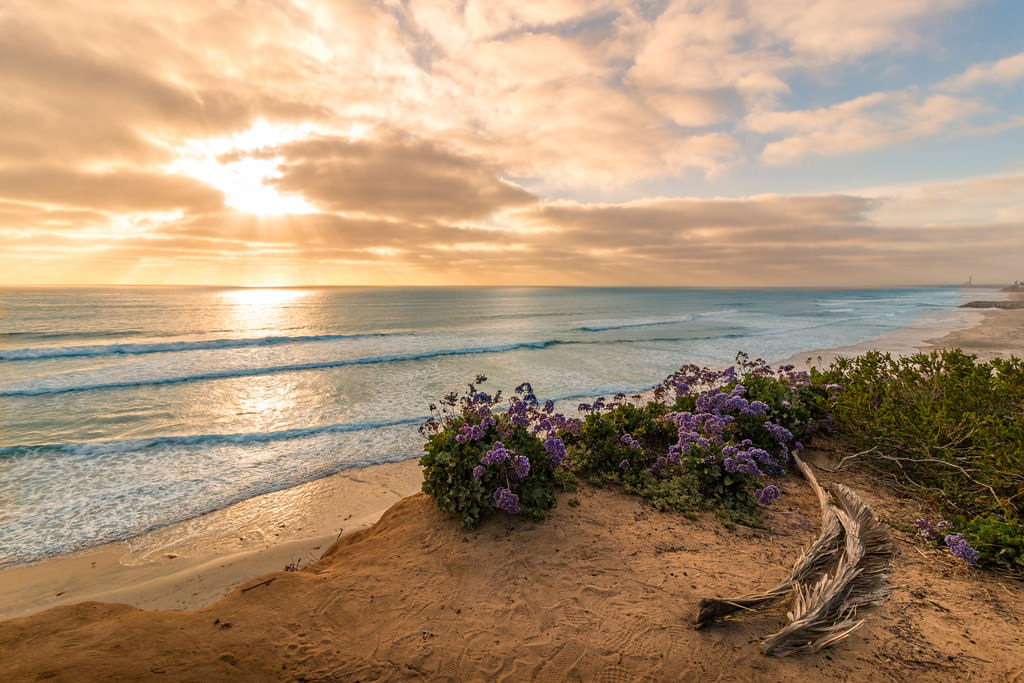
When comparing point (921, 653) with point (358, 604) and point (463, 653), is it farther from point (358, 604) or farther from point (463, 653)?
point (358, 604)

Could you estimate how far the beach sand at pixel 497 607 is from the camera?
3102 mm

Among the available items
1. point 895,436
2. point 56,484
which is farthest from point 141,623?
point 895,436

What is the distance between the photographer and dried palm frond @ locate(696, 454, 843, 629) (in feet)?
11.2

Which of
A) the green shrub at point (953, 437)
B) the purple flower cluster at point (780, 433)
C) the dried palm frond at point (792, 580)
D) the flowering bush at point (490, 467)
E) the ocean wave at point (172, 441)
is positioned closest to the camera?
the dried palm frond at point (792, 580)

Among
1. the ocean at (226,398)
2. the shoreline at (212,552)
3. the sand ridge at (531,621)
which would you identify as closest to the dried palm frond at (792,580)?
the sand ridge at (531,621)

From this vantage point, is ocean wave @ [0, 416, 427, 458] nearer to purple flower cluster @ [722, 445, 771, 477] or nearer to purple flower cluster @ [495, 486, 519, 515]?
purple flower cluster @ [495, 486, 519, 515]

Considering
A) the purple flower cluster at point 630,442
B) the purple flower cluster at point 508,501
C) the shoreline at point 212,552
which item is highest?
the purple flower cluster at point 630,442

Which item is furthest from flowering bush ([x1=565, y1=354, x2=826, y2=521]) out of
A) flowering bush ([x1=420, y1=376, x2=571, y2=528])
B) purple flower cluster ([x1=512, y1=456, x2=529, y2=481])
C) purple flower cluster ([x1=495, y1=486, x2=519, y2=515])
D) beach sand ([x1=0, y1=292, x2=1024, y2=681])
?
purple flower cluster ([x1=495, y1=486, x2=519, y2=515])

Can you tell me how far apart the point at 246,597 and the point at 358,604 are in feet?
3.52

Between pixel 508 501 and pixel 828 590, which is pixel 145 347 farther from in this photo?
pixel 828 590

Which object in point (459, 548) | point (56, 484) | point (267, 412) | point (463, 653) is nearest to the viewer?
point (463, 653)

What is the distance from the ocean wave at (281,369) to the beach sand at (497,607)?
14553 millimetres

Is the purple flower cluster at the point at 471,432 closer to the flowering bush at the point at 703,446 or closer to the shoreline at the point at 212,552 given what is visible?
the flowering bush at the point at 703,446

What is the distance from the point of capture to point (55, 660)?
2.99 meters
